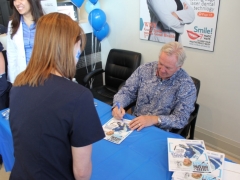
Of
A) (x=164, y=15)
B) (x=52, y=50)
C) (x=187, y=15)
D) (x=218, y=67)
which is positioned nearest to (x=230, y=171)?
(x=52, y=50)

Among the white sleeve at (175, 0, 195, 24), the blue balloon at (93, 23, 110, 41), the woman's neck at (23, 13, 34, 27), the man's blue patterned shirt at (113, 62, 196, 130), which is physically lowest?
the man's blue patterned shirt at (113, 62, 196, 130)

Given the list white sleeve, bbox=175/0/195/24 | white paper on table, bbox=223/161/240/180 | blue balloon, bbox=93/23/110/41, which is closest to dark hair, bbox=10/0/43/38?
blue balloon, bbox=93/23/110/41

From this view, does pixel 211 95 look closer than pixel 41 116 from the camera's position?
No

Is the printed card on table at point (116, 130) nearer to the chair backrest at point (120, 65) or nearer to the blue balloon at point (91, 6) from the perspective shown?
the chair backrest at point (120, 65)

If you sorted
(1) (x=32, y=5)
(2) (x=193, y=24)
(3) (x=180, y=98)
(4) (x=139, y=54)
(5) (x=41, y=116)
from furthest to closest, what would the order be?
(4) (x=139, y=54), (2) (x=193, y=24), (1) (x=32, y=5), (3) (x=180, y=98), (5) (x=41, y=116)

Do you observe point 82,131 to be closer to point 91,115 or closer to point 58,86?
point 91,115

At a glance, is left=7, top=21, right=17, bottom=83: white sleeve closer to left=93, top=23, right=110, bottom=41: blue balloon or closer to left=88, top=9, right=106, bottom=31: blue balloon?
left=88, top=9, right=106, bottom=31: blue balloon

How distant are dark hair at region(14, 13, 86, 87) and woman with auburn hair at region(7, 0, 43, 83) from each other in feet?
4.43

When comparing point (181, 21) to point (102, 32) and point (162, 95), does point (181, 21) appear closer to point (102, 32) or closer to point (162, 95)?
point (162, 95)

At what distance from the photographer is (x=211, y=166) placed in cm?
104

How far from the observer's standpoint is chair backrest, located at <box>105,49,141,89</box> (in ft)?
8.40

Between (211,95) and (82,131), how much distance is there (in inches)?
71.6

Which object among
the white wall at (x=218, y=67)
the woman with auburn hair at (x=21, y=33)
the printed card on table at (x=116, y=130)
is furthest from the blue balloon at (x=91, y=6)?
the printed card on table at (x=116, y=130)

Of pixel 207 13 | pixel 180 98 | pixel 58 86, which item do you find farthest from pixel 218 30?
pixel 58 86
